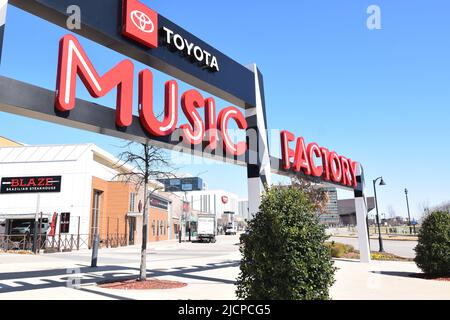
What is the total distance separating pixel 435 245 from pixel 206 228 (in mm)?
42208

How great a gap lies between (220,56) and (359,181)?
15.1 metres

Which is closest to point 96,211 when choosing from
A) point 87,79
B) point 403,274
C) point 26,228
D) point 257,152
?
point 26,228

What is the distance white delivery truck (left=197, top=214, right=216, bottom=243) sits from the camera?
53.7 m

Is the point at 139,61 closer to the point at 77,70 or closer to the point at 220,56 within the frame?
the point at 77,70

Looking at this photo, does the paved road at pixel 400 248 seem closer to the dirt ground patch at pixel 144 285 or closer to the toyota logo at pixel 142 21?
the dirt ground patch at pixel 144 285

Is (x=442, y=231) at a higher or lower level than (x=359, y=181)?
lower

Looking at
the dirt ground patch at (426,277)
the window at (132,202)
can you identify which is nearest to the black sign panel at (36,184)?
the window at (132,202)

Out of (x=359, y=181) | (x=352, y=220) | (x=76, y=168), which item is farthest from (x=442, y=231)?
(x=352, y=220)

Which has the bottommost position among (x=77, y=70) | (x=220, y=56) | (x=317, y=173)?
(x=317, y=173)

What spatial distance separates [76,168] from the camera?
121ft

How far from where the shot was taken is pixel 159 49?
10.4m

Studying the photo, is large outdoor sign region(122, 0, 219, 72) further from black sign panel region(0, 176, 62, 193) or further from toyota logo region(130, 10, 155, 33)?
black sign panel region(0, 176, 62, 193)

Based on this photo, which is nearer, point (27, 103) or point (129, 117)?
point (27, 103)

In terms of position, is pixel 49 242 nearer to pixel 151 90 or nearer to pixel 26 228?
pixel 26 228
